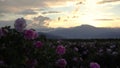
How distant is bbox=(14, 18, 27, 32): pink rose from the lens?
6866 mm

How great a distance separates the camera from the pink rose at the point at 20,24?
687 cm

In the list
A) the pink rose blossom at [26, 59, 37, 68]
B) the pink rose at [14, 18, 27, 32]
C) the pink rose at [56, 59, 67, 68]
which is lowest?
the pink rose at [56, 59, 67, 68]

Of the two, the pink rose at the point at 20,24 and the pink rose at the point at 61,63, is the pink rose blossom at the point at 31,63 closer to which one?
the pink rose at the point at 20,24

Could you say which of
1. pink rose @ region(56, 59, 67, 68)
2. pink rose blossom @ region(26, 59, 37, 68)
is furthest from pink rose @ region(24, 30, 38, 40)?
pink rose @ region(56, 59, 67, 68)

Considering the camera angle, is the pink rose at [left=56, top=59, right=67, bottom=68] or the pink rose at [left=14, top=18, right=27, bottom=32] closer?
the pink rose at [left=14, top=18, right=27, bottom=32]

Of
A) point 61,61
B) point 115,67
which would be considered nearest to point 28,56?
point 61,61

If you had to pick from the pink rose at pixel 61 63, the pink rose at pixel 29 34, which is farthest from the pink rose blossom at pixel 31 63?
the pink rose at pixel 61 63

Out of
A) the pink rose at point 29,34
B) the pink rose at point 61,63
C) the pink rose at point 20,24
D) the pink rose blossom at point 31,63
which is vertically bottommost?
the pink rose at point 61,63

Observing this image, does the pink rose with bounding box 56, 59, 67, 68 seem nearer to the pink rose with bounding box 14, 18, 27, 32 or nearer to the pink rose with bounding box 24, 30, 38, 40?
the pink rose with bounding box 24, 30, 38, 40

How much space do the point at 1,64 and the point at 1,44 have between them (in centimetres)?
58

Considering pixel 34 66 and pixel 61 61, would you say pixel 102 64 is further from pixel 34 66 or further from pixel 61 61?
pixel 34 66

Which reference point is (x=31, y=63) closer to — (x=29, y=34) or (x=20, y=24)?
(x=29, y=34)

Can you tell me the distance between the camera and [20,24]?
273 inches

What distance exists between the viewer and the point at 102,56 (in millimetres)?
13477
